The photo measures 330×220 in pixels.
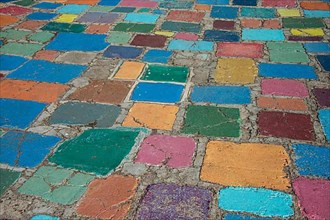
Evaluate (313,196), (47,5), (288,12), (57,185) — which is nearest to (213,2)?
(288,12)

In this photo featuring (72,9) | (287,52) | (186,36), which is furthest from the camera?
(72,9)

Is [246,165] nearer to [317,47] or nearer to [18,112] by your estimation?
[18,112]

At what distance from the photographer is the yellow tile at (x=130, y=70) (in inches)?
153

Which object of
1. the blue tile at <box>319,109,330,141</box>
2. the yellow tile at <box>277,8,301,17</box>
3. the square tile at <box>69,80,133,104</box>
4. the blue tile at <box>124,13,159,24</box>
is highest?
the blue tile at <box>124,13,159,24</box>

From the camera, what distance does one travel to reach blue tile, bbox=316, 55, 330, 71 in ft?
13.0

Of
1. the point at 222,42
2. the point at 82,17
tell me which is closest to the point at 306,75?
the point at 222,42

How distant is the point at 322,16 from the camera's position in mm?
5191

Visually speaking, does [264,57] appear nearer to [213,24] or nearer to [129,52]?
[213,24]

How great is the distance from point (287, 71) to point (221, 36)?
1073 mm

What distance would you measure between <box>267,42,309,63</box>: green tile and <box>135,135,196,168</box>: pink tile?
1740mm

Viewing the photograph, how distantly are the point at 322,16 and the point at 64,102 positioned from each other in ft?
12.1

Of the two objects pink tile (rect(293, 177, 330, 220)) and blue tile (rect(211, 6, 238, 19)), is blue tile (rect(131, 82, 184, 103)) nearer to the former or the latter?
pink tile (rect(293, 177, 330, 220))

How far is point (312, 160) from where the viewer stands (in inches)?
108

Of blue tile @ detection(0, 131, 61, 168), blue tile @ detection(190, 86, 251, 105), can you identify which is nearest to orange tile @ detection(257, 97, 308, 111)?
blue tile @ detection(190, 86, 251, 105)
